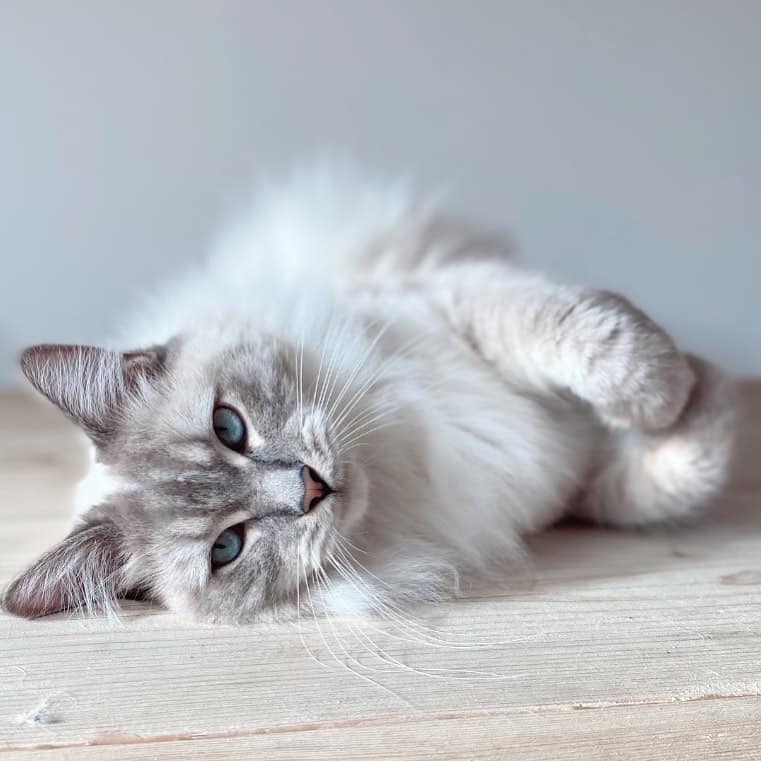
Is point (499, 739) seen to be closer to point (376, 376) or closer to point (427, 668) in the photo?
point (427, 668)

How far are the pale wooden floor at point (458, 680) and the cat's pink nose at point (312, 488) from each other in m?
0.18

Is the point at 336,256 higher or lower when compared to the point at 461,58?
lower

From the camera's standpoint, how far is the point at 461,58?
2.21 metres

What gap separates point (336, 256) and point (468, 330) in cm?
64

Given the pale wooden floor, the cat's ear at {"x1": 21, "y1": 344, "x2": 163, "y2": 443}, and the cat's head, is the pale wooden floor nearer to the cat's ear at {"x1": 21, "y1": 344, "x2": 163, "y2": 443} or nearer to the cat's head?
the cat's head

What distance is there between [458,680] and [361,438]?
0.45 m

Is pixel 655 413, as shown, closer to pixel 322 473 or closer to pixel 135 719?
pixel 322 473

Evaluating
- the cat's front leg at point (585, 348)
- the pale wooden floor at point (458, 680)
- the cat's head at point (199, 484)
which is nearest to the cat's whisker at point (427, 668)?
the pale wooden floor at point (458, 680)

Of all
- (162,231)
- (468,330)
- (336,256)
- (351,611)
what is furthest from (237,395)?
(162,231)

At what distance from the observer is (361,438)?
137 centimetres

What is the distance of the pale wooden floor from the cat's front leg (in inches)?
10.7

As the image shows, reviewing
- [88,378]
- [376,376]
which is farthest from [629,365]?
[88,378]

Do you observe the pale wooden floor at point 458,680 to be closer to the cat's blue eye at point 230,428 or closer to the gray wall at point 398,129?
the cat's blue eye at point 230,428

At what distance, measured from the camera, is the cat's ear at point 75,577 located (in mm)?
1201
